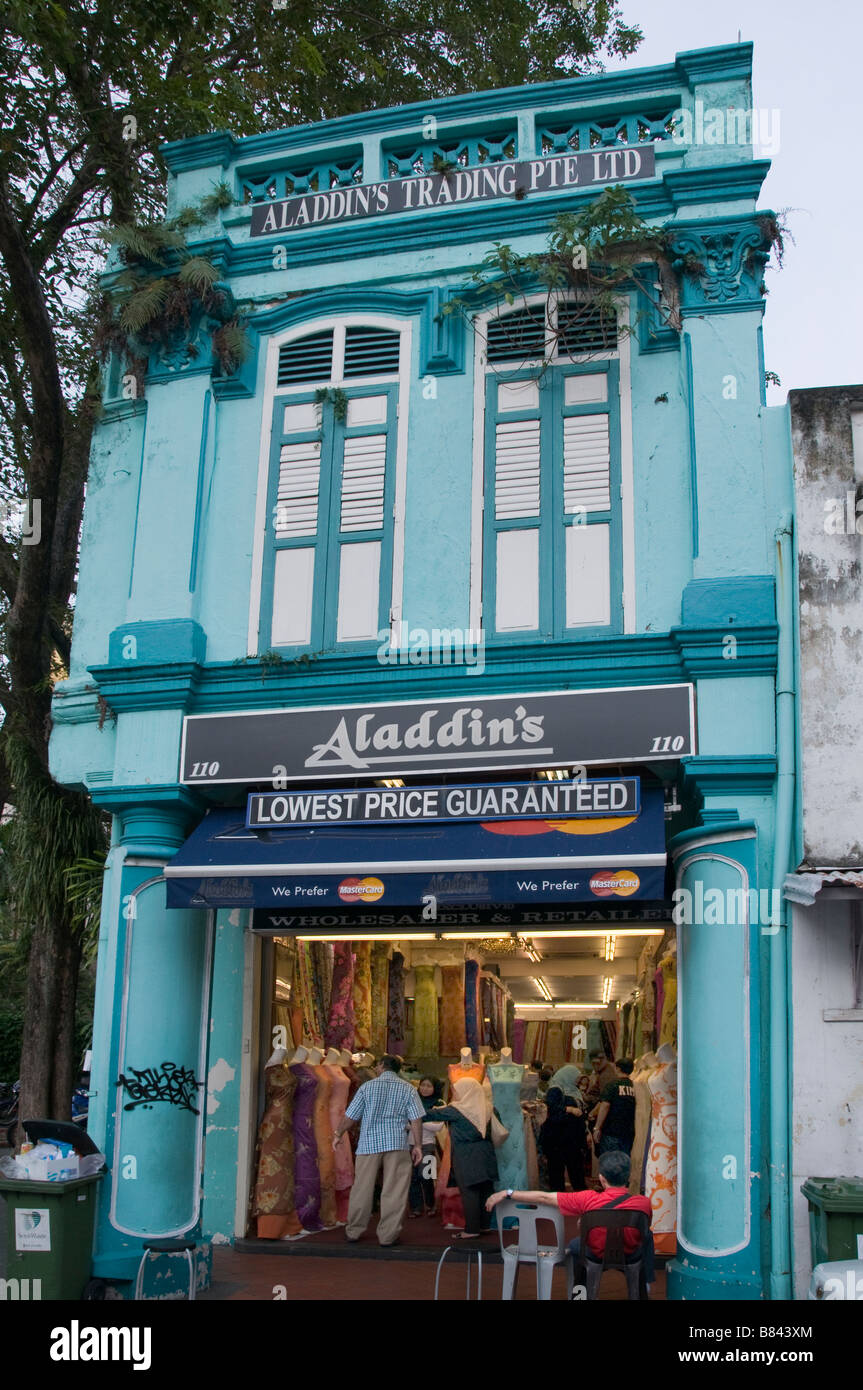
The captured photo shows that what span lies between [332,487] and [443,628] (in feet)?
5.39

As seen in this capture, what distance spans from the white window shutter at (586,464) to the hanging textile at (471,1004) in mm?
5454

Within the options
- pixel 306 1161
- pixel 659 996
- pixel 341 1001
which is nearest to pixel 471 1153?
pixel 306 1161

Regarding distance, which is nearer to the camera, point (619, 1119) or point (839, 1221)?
point (839, 1221)

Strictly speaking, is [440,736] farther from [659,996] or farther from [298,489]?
[659,996]

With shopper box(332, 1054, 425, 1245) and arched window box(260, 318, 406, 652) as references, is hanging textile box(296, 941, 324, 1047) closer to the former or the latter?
shopper box(332, 1054, 425, 1245)

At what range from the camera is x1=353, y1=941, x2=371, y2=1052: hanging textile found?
502 inches

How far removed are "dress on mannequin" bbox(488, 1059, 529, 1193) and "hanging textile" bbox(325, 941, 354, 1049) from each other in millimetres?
1534

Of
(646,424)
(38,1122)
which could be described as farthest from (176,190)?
(38,1122)

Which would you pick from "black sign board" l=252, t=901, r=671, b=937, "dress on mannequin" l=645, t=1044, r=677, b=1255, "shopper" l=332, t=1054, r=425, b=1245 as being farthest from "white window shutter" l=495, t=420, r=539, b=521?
"shopper" l=332, t=1054, r=425, b=1245

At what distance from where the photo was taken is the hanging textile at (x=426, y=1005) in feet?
44.5

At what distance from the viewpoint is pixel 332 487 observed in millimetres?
10680

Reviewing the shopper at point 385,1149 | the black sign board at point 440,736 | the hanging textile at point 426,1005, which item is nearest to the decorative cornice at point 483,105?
the black sign board at point 440,736

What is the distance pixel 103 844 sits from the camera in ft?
40.7

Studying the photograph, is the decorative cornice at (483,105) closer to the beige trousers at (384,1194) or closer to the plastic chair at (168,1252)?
the beige trousers at (384,1194)
